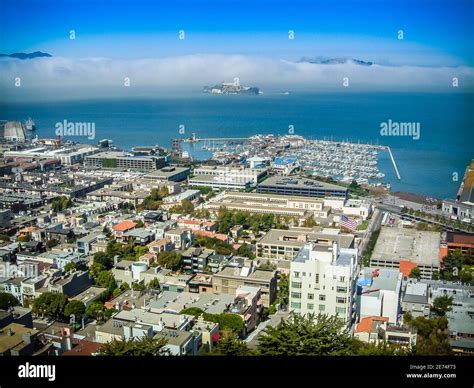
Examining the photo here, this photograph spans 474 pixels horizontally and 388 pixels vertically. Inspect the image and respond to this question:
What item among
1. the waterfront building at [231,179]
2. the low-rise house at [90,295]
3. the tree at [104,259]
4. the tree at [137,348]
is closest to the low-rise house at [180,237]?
the tree at [104,259]

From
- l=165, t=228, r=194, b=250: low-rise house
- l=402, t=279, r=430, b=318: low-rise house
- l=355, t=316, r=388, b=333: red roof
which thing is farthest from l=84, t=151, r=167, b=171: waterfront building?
l=355, t=316, r=388, b=333: red roof

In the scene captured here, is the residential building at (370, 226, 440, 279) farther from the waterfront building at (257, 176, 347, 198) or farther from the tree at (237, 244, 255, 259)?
the waterfront building at (257, 176, 347, 198)

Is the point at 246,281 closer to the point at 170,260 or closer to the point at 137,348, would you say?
the point at 170,260

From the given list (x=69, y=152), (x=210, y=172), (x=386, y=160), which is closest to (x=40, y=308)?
(x=210, y=172)

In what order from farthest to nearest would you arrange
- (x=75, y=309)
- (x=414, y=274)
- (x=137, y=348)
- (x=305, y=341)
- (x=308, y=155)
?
(x=308, y=155) → (x=414, y=274) → (x=75, y=309) → (x=137, y=348) → (x=305, y=341)

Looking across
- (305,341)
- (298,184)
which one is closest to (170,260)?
(305,341)

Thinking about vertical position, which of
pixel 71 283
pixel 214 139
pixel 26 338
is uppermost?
pixel 214 139
